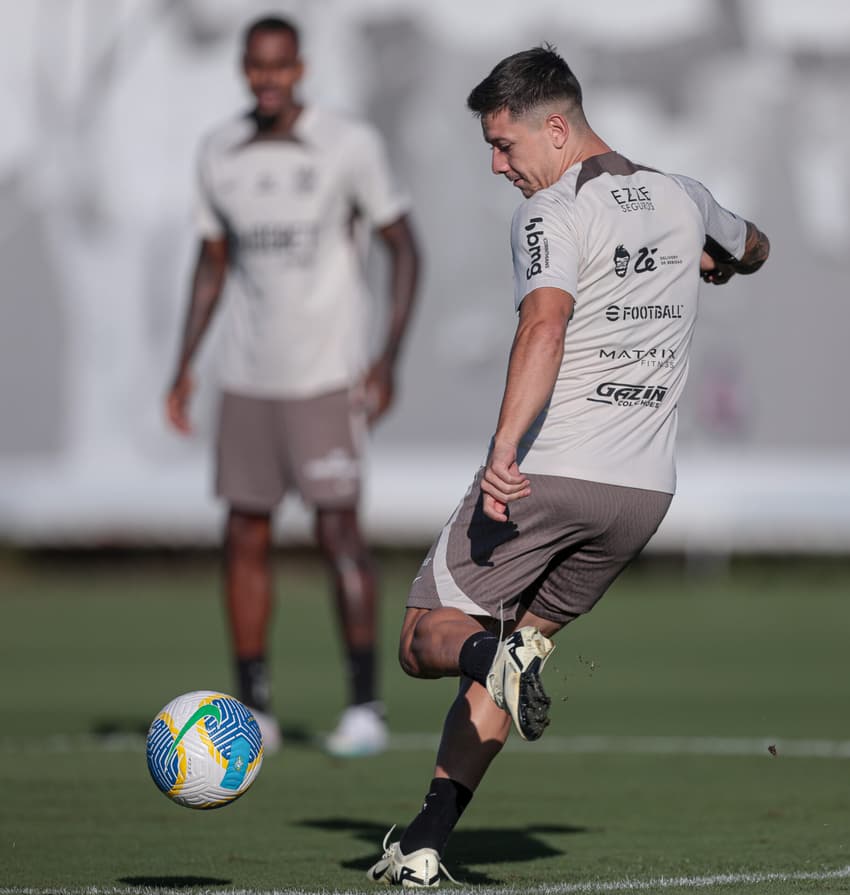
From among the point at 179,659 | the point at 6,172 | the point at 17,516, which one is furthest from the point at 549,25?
the point at 179,659

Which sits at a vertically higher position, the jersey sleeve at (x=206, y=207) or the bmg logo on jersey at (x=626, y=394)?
the bmg logo on jersey at (x=626, y=394)

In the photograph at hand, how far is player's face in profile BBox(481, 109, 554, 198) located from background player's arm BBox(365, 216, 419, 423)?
11.5ft

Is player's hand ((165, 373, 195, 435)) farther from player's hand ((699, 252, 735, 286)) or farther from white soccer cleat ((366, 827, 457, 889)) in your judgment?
white soccer cleat ((366, 827, 457, 889))

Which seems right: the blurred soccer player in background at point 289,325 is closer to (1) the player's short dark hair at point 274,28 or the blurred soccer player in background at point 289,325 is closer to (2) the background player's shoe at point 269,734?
(1) the player's short dark hair at point 274,28

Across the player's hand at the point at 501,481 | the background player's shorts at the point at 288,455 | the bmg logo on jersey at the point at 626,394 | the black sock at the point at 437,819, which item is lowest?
the background player's shorts at the point at 288,455

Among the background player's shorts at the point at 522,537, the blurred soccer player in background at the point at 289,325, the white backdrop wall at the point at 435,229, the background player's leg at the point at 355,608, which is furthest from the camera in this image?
the white backdrop wall at the point at 435,229

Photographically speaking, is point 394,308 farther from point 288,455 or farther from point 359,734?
point 359,734

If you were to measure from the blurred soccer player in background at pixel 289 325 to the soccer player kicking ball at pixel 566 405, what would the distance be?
10.9 feet

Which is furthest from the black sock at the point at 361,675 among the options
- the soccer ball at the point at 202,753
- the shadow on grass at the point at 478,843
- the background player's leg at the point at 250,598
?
the soccer ball at the point at 202,753

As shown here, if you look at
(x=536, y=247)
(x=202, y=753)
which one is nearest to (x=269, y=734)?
(x=202, y=753)

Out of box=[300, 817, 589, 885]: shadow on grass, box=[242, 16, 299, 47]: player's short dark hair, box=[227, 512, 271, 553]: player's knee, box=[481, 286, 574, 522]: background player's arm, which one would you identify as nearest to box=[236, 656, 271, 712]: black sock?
box=[227, 512, 271, 553]: player's knee

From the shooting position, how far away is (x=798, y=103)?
20812mm

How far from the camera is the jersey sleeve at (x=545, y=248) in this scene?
17.6 feet

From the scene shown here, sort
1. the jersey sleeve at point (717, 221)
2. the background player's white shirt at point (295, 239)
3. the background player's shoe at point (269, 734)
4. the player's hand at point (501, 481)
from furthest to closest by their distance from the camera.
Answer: the background player's white shirt at point (295, 239)
the background player's shoe at point (269, 734)
the jersey sleeve at point (717, 221)
the player's hand at point (501, 481)
